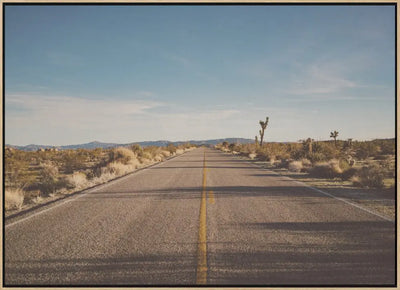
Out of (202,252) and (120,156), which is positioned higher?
(120,156)

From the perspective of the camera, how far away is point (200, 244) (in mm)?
4312

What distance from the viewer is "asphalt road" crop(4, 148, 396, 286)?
3.38 m

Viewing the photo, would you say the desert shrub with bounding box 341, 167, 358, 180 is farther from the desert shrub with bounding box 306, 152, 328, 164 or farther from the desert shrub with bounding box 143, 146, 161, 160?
the desert shrub with bounding box 143, 146, 161, 160

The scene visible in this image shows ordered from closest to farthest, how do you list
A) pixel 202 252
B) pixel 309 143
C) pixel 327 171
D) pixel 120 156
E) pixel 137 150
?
pixel 202 252 → pixel 327 171 → pixel 120 156 → pixel 309 143 → pixel 137 150

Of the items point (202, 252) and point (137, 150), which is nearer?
point (202, 252)

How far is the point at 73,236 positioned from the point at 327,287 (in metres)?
Answer: 4.23

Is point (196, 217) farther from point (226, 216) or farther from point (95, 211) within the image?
point (95, 211)

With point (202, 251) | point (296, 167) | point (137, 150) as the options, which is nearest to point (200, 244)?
point (202, 251)

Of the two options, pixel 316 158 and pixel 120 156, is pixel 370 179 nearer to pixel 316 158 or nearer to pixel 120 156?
pixel 316 158

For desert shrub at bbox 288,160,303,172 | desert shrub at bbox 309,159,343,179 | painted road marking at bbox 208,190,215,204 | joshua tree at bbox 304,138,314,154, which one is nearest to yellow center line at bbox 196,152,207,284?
painted road marking at bbox 208,190,215,204

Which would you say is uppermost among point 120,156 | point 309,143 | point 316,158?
point 309,143

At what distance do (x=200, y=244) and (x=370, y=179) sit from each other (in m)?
9.23

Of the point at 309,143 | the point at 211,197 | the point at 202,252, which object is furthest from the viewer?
the point at 309,143

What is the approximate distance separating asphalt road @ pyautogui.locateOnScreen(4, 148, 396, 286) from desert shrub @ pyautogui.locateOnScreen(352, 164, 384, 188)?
4.09m
